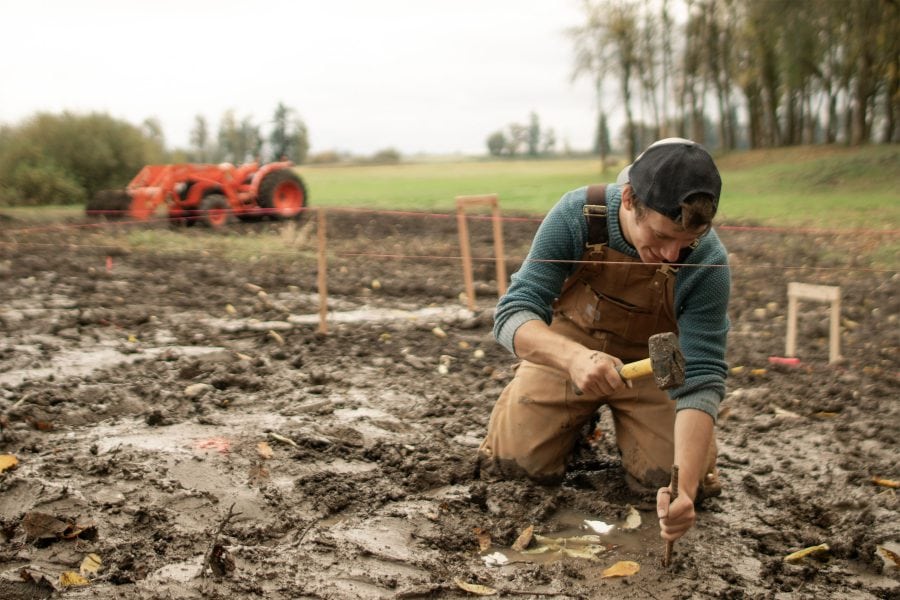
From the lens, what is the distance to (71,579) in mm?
2658

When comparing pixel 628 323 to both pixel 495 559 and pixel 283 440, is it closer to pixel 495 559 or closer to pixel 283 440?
pixel 495 559

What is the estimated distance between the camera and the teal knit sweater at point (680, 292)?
3.14m

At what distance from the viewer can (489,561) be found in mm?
3006

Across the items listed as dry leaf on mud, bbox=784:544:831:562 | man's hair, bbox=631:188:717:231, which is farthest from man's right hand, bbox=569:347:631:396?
dry leaf on mud, bbox=784:544:831:562

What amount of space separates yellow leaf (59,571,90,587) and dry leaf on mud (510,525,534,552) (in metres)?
1.38

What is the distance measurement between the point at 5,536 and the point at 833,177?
70.3 feet

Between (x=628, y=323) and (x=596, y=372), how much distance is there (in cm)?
79

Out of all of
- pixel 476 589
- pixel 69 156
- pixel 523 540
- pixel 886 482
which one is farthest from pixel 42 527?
pixel 69 156

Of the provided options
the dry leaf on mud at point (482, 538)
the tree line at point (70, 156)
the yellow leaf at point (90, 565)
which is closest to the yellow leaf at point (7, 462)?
the yellow leaf at point (90, 565)

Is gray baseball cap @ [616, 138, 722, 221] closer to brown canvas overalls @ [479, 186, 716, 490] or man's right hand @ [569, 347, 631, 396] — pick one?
man's right hand @ [569, 347, 631, 396]

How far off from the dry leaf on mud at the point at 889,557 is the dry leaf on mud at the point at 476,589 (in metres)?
1.35

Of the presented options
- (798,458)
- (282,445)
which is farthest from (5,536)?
(798,458)

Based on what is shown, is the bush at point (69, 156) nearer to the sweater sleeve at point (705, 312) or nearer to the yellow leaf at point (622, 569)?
the sweater sleeve at point (705, 312)

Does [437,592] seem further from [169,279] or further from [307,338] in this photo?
[169,279]
